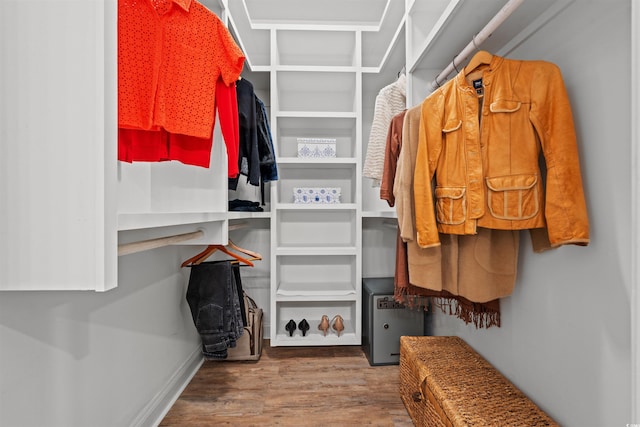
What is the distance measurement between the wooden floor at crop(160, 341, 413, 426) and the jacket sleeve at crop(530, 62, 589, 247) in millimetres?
1175

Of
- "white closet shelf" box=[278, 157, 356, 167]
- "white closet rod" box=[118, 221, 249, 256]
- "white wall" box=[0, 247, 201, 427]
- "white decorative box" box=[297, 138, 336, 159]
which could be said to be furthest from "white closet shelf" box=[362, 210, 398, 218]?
"white wall" box=[0, 247, 201, 427]

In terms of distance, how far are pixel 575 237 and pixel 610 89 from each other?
0.43 m

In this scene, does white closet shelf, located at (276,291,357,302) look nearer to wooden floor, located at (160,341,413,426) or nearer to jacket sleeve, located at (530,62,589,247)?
wooden floor, located at (160,341,413,426)

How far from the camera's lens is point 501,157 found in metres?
1.11

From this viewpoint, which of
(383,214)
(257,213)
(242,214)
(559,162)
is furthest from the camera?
(257,213)

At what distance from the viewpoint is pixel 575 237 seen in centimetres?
95

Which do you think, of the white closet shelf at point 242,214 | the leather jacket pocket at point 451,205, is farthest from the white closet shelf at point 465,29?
the white closet shelf at point 242,214

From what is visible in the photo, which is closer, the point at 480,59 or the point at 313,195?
the point at 480,59

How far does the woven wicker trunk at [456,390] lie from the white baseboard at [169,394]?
1228 mm

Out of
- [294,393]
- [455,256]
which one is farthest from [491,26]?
[294,393]

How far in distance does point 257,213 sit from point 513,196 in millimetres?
1596

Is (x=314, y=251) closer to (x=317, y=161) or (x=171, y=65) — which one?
(x=317, y=161)

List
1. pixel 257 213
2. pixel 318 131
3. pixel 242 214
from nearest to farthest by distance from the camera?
pixel 242 214 < pixel 257 213 < pixel 318 131
